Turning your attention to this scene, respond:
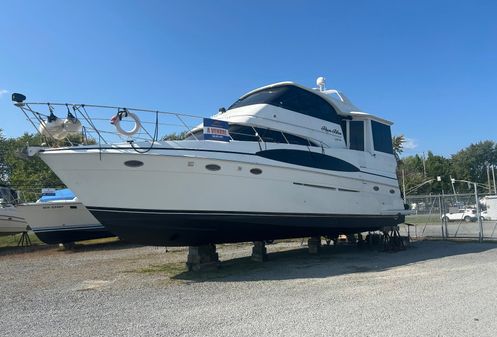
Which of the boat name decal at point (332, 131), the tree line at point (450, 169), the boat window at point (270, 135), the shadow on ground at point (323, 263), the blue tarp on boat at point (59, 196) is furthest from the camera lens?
the tree line at point (450, 169)

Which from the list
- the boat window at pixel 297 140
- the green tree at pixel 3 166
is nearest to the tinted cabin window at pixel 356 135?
the boat window at pixel 297 140

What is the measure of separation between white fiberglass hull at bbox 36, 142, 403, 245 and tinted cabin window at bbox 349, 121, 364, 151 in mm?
2707

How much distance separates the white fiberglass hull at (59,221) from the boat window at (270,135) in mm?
10022

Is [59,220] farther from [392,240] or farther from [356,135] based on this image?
[392,240]

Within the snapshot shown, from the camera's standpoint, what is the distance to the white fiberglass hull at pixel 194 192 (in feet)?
30.0

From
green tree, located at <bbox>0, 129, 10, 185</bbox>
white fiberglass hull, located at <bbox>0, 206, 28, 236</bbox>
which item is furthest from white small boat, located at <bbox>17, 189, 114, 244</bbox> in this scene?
green tree, located at <bbox>0, 129, 10, 185</bbox>

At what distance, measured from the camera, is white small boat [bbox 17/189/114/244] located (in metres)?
17.7

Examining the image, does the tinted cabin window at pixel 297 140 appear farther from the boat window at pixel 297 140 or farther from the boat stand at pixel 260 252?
the boat stand at pixel 260 252

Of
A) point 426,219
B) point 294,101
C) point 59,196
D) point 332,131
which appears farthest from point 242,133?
point 59,196

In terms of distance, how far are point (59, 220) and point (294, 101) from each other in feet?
38.4

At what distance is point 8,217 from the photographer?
20.9 meters

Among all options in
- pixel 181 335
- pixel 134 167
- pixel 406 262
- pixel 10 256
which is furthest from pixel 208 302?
pixel 10 256

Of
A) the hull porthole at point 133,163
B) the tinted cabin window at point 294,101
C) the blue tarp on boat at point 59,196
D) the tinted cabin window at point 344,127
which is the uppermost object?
the tinted cabin window at point 294,101

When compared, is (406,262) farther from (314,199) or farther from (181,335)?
(181,335)
